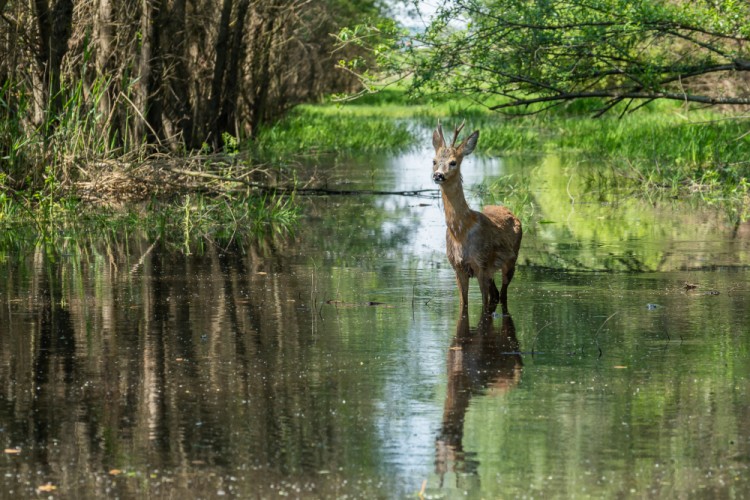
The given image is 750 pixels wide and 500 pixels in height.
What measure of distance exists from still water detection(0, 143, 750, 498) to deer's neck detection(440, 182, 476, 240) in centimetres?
61

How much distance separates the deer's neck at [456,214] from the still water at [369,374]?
61 centimetres

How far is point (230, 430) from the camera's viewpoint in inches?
272

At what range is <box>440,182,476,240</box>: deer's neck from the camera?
35.7ft

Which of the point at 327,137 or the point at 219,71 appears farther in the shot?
the point at 327,137

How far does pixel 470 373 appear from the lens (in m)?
8.32

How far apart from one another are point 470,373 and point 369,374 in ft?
1.91

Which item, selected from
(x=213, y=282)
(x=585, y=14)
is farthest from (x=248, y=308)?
(x=585, y=14)

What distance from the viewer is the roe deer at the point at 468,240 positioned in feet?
35.3

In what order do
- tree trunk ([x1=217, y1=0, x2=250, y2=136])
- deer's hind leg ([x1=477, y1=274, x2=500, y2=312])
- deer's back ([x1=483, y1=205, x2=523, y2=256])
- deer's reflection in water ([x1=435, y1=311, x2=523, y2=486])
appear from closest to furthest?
deer's reflection in water ([x1=435, y1=311, x2=523, y2=486]) < deer's hind leg ([x1=477, y1=274, x2=500, y2=312]) < deer's back ([x1=483, y1=205, x2=523, y2=256]) < tree trunk ([x1=217, y1=0, x2=250, y2=136])

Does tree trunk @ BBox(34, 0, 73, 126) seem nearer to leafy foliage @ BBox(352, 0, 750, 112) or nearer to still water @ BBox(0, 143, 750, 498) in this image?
leafy foliage @ BBox(352, 0, 750, 112)

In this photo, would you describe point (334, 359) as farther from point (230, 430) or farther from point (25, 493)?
point (25, 493)

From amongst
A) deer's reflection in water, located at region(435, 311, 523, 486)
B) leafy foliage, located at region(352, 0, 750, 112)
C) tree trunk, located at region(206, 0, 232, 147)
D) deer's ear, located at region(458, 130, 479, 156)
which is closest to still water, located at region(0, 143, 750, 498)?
deer's reflection in water, located at region(435, 311, 523, 486)

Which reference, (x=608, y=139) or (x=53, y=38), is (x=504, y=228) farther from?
(x=608, y=139)

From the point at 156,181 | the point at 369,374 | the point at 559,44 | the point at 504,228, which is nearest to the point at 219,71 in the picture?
the point at 156,181
